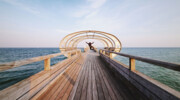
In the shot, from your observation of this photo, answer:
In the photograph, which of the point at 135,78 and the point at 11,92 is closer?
the point at 11,92

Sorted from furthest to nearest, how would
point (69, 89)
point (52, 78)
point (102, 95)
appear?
1. point (52, 78)
2. point (69, 89)
3. point (102, 95)

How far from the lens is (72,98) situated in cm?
171

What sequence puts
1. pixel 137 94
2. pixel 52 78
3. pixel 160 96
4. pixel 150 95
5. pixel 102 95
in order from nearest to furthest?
pixel 160 96, pixel 150 95, pixel 137 94, pixel 102 95, pixel 52 78

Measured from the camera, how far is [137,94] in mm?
1707

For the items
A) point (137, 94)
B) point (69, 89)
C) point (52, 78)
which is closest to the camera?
point (137, 94)

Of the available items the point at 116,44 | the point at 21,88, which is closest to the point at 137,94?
the point at 21,88

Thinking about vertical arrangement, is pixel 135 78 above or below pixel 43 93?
above

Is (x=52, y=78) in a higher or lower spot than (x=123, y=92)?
higher

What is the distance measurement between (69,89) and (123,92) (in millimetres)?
1624

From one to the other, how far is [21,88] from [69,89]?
3.69ft

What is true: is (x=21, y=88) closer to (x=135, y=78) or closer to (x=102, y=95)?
(x=102, y=95)

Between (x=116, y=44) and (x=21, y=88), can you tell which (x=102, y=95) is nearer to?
(x=21, y=88)

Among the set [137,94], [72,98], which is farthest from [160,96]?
[72,98]

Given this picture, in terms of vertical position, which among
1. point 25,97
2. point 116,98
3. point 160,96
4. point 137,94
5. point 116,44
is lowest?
point 116,98
